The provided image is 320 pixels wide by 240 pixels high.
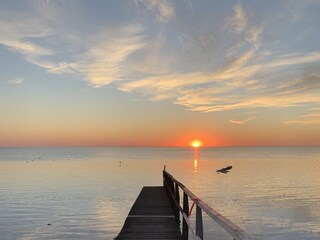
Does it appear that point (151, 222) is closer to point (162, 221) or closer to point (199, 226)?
point (162, 221)

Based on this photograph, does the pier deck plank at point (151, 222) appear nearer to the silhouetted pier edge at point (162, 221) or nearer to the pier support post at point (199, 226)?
the silhouetted pier edge at point (162, 221)

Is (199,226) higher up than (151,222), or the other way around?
(199,226)

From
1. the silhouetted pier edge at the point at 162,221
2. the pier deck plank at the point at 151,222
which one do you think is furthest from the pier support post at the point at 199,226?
the pier deck plank at the point at 151,222

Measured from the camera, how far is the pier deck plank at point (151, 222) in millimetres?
10805

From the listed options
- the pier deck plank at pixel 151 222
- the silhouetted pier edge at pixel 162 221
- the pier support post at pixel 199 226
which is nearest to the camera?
the pier support post at pixel 199 226

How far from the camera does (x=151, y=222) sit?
42.5 ft

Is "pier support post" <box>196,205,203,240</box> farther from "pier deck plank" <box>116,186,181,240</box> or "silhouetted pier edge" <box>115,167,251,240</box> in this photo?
"pier deck plank" <box>116,186,181,240</box>

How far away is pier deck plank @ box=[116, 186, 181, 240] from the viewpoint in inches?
425

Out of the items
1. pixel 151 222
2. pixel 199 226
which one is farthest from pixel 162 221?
pixel 199 226

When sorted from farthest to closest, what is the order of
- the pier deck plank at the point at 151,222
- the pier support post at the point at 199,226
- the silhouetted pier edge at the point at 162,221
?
1. the pier deck plank at the point at 151,222
2. the silhouetted pier edge at the point at 162,221
3. the pier support post at the point at 199,226

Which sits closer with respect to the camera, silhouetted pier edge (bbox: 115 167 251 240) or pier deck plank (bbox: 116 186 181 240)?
silhouetted pier edge (bbox: 115 167 251 240)

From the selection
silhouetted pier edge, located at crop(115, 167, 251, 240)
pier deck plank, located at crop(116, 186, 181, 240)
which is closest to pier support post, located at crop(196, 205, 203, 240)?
silhouetted pier edge, located at crop(115, 167, 251, 240)

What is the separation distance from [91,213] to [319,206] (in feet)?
64.0

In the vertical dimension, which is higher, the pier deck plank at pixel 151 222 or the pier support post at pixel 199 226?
the pier support post at pixel 199 226
